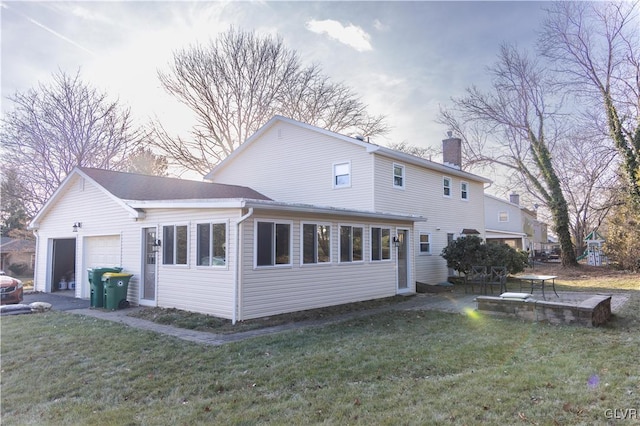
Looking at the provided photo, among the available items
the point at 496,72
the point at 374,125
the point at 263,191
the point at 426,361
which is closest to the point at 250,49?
the point at 374,125

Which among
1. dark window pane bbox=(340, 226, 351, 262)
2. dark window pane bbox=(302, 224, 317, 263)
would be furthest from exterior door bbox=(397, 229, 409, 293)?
dark window pane bbox=(302, 224, 317, 263)

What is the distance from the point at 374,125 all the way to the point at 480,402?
24.1 m

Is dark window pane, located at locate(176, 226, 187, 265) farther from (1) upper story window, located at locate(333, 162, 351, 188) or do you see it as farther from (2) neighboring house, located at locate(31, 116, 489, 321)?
(1) upper story window, located at locate(333, 162, 351, 188)

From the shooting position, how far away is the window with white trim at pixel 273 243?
9.05 m

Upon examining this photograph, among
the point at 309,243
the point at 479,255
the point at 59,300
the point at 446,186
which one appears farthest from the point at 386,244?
the point at 59,300

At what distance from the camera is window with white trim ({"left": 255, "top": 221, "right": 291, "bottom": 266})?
9.05 meters

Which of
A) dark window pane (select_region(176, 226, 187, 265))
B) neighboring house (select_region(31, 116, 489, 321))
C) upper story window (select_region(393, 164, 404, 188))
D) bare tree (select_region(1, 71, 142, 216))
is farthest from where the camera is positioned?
bare tree (select_region(1, 71, 142, 216))

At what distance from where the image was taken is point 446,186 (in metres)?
18.2

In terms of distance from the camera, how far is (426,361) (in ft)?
17.8

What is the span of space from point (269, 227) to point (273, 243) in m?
0.39

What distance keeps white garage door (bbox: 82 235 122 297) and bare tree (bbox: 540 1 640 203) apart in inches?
853

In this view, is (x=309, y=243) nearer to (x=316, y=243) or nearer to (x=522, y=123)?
(x=316, y=243)

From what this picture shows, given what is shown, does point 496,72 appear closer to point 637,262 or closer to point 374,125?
point 374,125

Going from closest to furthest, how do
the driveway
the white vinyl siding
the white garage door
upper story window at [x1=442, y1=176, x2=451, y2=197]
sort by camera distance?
the driveway < the white garage door < the white vinyl siding < upper story window at [x1=442, y1=176, x2=451, y2=197]
